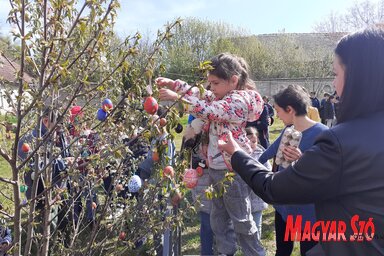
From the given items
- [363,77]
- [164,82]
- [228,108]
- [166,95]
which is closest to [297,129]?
[228,108]

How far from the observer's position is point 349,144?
1.19m

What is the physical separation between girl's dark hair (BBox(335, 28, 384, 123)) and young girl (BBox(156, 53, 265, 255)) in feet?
3.28

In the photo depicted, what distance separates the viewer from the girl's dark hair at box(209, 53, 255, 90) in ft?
8.04

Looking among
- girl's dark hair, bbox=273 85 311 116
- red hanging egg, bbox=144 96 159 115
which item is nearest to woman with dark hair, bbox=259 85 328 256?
girl's dark hair, bbox=273 85 311 116

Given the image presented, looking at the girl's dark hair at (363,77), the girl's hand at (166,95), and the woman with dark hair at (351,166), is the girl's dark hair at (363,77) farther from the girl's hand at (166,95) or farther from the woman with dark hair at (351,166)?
the girl's hand at (166,95)

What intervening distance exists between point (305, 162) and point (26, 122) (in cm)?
122

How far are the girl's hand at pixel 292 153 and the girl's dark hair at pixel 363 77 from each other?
4.31 feet

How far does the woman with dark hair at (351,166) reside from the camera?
46.9 inches

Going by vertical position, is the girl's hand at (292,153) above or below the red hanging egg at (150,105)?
below

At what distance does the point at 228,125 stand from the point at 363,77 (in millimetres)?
1230

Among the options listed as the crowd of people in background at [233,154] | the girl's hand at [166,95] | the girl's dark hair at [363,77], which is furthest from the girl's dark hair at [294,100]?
the girl's dark hair at [363,77]

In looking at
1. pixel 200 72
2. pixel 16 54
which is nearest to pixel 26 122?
pixel 16 54

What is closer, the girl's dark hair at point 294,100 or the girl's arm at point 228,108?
the girl's arm at point 228,108

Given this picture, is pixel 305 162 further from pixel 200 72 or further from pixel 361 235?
pixel 200 72
